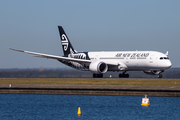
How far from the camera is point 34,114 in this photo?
36.1 m

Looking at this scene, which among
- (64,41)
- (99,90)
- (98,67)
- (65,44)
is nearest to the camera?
(99,90)

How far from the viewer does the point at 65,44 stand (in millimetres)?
78375

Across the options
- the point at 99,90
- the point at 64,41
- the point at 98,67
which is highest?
the point at 64,41

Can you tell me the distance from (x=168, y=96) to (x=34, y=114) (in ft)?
43.7

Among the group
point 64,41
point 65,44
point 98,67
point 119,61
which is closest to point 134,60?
point 119,61

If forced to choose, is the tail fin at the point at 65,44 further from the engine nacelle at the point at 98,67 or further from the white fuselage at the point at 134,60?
the engine nacelle at the point at 98,67

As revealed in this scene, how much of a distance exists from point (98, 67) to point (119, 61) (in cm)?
389

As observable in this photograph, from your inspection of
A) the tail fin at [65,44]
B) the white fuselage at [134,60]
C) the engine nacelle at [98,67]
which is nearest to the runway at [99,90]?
the white fuselage at [134,60]

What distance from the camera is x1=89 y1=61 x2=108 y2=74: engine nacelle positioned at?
220 ft

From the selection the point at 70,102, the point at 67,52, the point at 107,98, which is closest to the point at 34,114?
the point at 70,102

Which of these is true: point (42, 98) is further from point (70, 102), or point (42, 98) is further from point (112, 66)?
point (112, 66)

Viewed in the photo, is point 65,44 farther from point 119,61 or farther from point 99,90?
point 99,90

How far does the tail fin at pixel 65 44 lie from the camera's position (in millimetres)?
77375

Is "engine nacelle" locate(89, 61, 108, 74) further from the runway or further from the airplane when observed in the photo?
the runway
